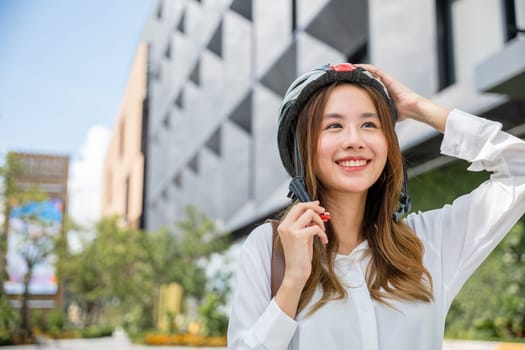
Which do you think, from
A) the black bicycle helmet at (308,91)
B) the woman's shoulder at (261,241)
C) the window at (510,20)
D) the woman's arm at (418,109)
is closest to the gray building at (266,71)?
the window at (510,20)

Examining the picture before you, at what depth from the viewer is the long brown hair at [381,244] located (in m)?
1.65

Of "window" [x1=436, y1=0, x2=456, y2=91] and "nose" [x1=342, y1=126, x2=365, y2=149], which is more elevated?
"window" [x1=436, y1=0, x2=456, y2=91]

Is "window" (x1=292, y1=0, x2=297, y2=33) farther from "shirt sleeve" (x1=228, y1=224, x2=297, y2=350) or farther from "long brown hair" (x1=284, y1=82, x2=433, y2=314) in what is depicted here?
"shirt sleeve" (x1=228, y1=224, x2=297, y2=350)

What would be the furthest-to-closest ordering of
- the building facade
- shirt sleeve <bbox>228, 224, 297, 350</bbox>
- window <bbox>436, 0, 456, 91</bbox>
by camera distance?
the building facade → window <bbox>436, 0, 456, 91</bbox> → shirt sleeve <bbox>228, 224, 297, 350</bbox>

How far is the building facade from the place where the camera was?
1580 inches

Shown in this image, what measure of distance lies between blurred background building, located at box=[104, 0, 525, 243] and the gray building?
0.03m

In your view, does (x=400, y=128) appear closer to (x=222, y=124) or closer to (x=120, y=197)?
(x=222, y=124)

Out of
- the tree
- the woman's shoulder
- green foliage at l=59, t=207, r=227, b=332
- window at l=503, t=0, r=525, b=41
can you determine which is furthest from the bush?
the woman's shoulder

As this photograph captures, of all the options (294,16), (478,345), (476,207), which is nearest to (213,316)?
Result: (294,16)

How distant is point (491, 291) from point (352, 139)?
313 inches

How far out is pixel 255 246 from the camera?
1.67m

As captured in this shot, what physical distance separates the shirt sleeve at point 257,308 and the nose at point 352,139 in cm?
31

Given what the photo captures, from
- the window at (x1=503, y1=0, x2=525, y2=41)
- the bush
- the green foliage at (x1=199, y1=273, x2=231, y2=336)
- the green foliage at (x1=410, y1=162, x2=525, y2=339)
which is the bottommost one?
the bush

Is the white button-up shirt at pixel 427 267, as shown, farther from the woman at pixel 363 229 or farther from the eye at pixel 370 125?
the eye at pixel 370 125
